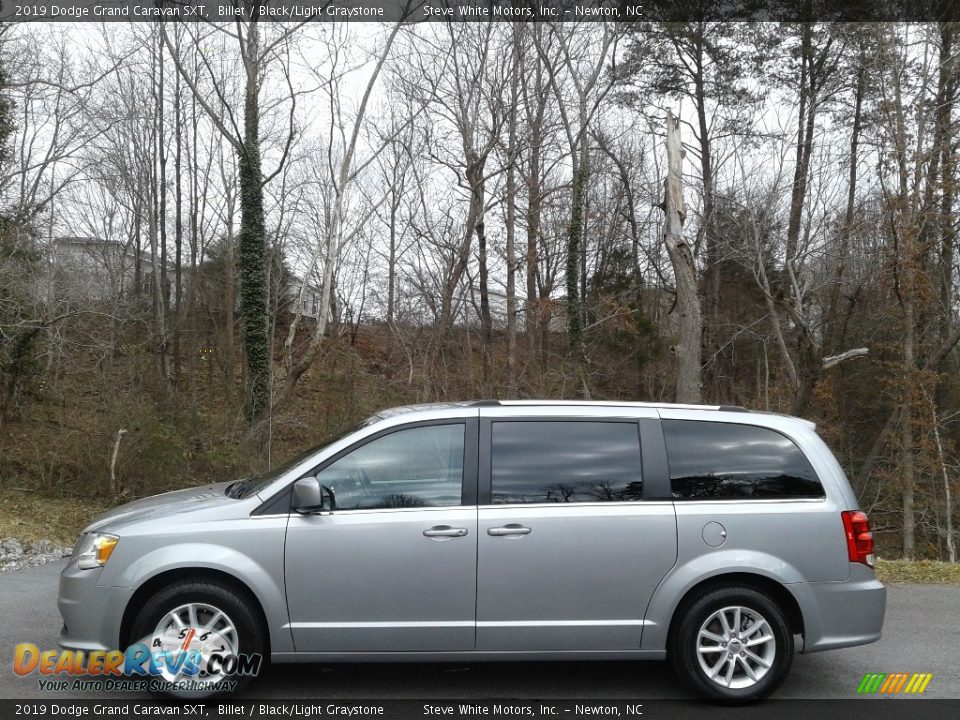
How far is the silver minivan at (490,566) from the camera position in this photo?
4688 mm

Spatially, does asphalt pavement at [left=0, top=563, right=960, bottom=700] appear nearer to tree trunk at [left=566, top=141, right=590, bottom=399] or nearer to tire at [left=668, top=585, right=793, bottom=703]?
tire at [left=668, top=585, right=793, bottom=703]

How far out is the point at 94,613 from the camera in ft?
15.3

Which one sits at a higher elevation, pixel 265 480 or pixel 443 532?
pixel 265 480

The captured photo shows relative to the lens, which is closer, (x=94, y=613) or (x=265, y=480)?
(x=94, y=613)

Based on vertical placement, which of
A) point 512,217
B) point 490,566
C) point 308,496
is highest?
point 512,217

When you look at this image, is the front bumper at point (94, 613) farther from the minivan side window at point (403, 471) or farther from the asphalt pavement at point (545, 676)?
the minivan side window at point (403, 471)

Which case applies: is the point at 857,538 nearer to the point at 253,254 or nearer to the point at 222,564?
the point at 222,564

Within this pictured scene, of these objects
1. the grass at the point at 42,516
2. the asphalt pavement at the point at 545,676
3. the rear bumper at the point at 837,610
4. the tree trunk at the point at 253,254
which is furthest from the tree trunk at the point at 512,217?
the rear bumper at the point at 837,610

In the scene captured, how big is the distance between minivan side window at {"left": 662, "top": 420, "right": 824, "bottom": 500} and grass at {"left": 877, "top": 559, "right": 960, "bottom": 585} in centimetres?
395

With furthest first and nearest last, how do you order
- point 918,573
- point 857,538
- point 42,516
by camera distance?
point 42,516 → point 918,573 → point 857,538

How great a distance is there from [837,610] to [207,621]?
146 inches

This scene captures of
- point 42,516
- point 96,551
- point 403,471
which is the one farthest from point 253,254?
point 403,471

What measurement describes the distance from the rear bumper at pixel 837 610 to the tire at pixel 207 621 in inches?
126

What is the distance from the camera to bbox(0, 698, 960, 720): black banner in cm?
458
